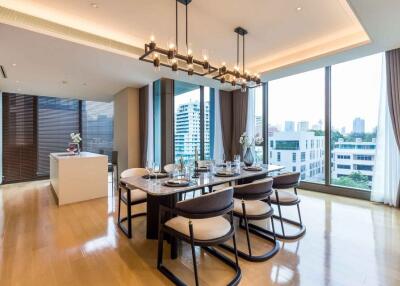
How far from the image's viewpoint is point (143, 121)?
5.88 meters

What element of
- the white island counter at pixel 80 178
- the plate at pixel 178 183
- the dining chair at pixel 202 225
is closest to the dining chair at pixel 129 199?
the plate at pixel 178 183

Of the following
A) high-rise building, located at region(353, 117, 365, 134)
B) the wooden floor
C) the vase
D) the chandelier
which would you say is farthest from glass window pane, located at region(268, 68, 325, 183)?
the vase

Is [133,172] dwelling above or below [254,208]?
above

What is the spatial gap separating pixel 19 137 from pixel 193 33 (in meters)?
6.65

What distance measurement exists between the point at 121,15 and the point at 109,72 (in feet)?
6.12

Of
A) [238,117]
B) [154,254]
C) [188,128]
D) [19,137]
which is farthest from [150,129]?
[19,137]

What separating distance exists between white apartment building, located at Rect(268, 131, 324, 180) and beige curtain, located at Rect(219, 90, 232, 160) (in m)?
1.33

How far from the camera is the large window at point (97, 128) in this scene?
8.05 m

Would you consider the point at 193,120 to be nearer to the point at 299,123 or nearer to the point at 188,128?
the point at 188,128

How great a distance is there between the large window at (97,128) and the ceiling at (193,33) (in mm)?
3191

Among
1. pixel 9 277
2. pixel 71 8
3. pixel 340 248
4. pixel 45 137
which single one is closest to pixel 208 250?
pixel 340 248

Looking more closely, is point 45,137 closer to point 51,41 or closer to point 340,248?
point 51,41

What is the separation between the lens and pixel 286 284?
1.92m

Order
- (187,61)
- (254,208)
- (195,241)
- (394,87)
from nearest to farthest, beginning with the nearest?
1. (195,241)
2. (254,208)
3. (187,61)
4. (394,87)
